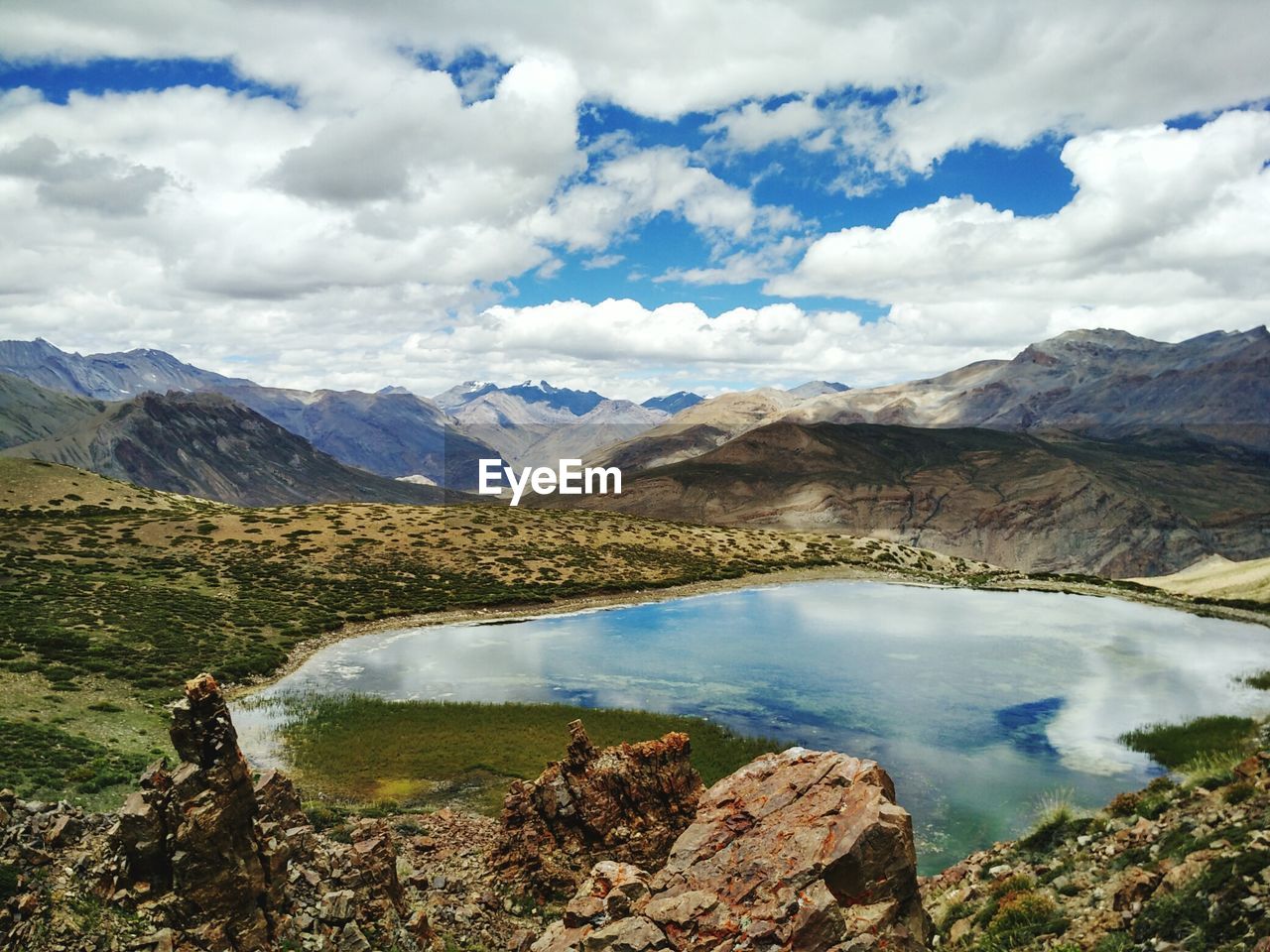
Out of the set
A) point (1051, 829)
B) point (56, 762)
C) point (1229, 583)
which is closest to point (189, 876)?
point (56, 762)

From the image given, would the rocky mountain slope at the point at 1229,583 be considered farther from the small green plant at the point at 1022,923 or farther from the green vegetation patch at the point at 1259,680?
the small green plant at the point at 1022,923

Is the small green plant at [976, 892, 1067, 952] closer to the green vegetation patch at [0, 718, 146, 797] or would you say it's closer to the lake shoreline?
the green vegetation patch at [0, 718, 146, 797]

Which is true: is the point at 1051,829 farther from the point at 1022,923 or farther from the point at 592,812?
the point at 592,812

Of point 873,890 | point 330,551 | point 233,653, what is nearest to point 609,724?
point 233,653

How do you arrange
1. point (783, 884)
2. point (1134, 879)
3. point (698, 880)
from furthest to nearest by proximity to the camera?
point (1134, 879)
point (698, 880)
point (783, 884)

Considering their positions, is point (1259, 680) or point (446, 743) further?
point (1259, 680)
